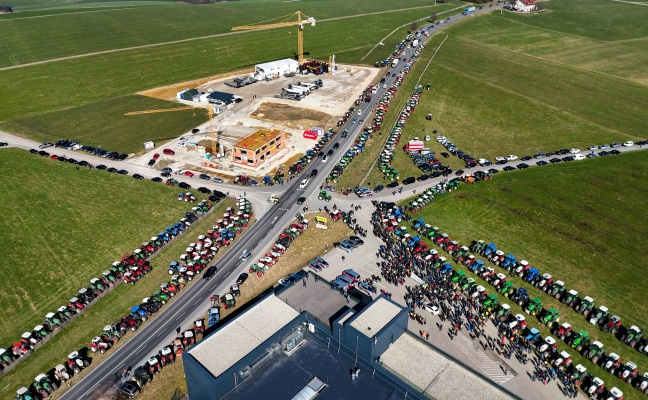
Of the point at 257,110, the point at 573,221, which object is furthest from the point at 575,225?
the point at 257,110

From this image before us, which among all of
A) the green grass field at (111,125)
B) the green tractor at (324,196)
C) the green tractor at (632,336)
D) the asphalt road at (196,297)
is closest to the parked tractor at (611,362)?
the green tractor at (632,336)

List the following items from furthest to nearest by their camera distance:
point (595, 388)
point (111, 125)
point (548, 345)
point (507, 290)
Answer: point (111, 125)
point (507, 290)
point (548, 345)
point (595, 388)

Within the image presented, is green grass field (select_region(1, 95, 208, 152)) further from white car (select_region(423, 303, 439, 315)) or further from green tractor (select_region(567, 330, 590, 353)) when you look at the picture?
green tractor (select_region(567, 330, 590, 353))

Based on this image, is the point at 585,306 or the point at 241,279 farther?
the point at 241,279

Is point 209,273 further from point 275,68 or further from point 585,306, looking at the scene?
point 275,68

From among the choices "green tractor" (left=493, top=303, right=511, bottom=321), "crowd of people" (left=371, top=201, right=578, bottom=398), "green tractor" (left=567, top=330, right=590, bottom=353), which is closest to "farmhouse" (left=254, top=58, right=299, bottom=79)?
"crowd of people" (left=371, top=201, right=578, bottom=398)
